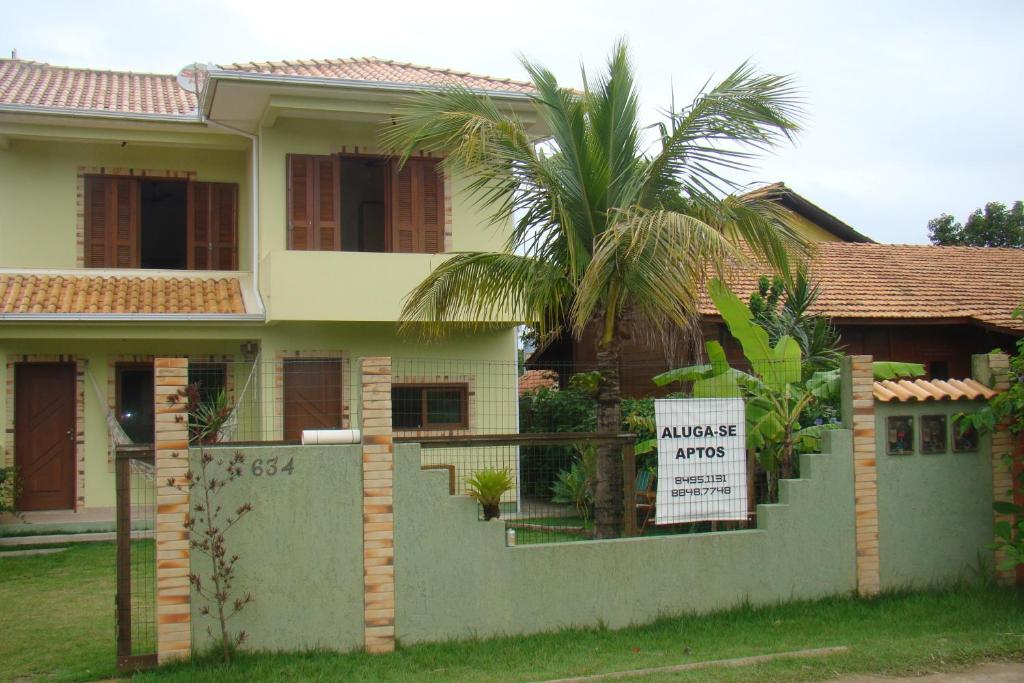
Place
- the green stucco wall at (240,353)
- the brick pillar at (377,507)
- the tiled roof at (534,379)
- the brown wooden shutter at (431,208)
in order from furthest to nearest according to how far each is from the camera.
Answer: the tiled roof at (534,379) < the brown wooden shutter at (431,208) < the green stucco wall at (240,353) < the brick pillar at (377,507)

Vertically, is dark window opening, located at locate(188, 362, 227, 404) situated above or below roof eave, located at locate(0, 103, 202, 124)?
below

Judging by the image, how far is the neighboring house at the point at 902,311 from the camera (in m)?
17.3

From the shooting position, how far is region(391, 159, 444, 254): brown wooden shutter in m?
14.9

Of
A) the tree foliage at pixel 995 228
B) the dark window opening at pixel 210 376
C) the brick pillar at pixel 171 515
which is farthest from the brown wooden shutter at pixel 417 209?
the tree foliage at pixel 995 228

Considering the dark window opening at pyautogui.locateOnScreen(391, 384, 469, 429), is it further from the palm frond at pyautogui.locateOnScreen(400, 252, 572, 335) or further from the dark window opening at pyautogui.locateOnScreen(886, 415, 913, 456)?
the dark window opening at pyautogui.locateOnScreen(886, 415, 913, 456)

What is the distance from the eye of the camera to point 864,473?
8961 mm

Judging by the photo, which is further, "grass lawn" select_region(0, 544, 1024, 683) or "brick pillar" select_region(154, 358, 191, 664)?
"brick pillar" select_region(154, 358, 191, 664)

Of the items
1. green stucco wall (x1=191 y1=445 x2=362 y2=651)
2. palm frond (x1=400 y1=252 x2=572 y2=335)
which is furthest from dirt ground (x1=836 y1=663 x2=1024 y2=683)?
palm frond (x1=400 y1=252 x2=572 y2=335)

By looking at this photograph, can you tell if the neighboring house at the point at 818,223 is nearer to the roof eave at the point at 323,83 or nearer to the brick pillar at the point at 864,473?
the roof eave at the point at 323,83

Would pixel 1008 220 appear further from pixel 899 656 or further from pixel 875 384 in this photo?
pixel 899 656

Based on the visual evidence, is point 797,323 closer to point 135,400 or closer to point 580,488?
point 580,488

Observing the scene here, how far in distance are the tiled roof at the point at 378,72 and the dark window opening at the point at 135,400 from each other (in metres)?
4.94

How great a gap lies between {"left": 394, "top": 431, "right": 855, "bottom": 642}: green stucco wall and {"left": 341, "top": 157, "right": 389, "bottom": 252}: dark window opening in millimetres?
8496

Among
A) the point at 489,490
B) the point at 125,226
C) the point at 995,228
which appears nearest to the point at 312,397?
the point at 125,226
